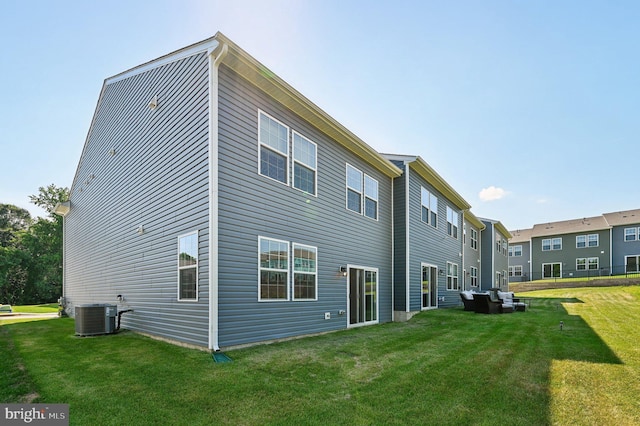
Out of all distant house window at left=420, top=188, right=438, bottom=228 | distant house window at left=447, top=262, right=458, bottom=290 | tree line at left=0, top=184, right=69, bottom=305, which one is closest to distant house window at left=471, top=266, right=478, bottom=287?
distant house window at left=447, top=262, right=458, bottom=290

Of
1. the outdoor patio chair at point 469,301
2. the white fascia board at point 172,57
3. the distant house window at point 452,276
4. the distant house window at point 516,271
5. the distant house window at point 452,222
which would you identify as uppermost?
the white fascia board at point 172,57

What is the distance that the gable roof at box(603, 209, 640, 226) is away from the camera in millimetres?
32656

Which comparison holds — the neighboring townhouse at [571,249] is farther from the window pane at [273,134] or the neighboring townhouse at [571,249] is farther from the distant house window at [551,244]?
the window pane at [273,134]

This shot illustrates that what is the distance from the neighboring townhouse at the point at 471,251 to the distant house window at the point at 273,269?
1531 cm

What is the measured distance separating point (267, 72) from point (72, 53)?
697cm

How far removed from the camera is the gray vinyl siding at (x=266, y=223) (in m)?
6.88

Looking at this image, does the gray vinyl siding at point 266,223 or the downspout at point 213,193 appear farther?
the gray vinyl siding at point 266,223

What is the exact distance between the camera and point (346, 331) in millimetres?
9750

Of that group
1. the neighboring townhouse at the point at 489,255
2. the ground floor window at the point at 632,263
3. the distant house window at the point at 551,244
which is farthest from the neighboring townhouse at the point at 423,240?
the distant house window at the point at 551,244

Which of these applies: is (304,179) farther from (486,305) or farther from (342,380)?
(486,305)

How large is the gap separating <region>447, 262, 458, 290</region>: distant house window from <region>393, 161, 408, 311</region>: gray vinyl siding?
5.98 m

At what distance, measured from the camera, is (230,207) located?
695cm

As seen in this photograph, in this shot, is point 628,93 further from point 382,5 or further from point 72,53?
point 72,53

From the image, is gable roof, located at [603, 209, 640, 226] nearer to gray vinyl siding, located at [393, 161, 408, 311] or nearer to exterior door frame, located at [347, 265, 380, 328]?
gray vinyl siding, located at [393, 161, 408, 311]
